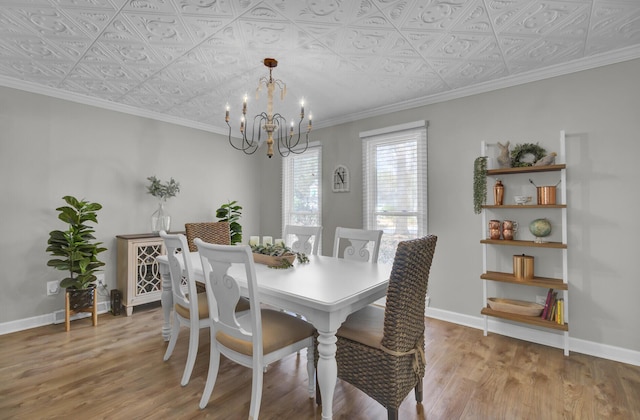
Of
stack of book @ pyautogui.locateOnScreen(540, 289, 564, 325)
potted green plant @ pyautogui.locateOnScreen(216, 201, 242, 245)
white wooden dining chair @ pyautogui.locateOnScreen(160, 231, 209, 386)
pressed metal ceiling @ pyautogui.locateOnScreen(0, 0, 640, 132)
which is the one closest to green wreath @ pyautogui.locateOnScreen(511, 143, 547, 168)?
pressed metal ceiling @ pyautogui.locateOnScreen(0, 0, 640, 132)

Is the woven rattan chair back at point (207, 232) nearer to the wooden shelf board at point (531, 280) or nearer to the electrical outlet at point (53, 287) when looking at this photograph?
the electrical outlet at point (53, 287)

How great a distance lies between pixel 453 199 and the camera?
3.29 metres

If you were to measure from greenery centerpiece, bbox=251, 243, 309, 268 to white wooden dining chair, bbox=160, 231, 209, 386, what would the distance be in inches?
21.6

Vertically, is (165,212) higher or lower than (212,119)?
lower

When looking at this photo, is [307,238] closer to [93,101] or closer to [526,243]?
[526,243]

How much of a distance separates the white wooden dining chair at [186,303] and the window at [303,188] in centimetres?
239

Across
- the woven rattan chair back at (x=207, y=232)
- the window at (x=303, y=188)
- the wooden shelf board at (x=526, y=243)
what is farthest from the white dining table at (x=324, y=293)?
the window at (x=303, y=188)

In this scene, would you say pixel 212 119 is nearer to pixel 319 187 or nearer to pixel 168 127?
pixel 168 127

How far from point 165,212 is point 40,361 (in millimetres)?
2068

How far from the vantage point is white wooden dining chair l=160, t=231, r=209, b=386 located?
6.75 feet

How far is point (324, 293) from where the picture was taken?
1638mm

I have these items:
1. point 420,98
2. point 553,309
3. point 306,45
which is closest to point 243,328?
point 306,45

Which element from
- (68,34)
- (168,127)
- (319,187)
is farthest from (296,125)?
(68,34)

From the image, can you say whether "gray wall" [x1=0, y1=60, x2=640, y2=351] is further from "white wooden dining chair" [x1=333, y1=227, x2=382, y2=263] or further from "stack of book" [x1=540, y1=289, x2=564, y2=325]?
"white wooden dining chair" [x1=333, y1=227, x2=382, y2=263]
